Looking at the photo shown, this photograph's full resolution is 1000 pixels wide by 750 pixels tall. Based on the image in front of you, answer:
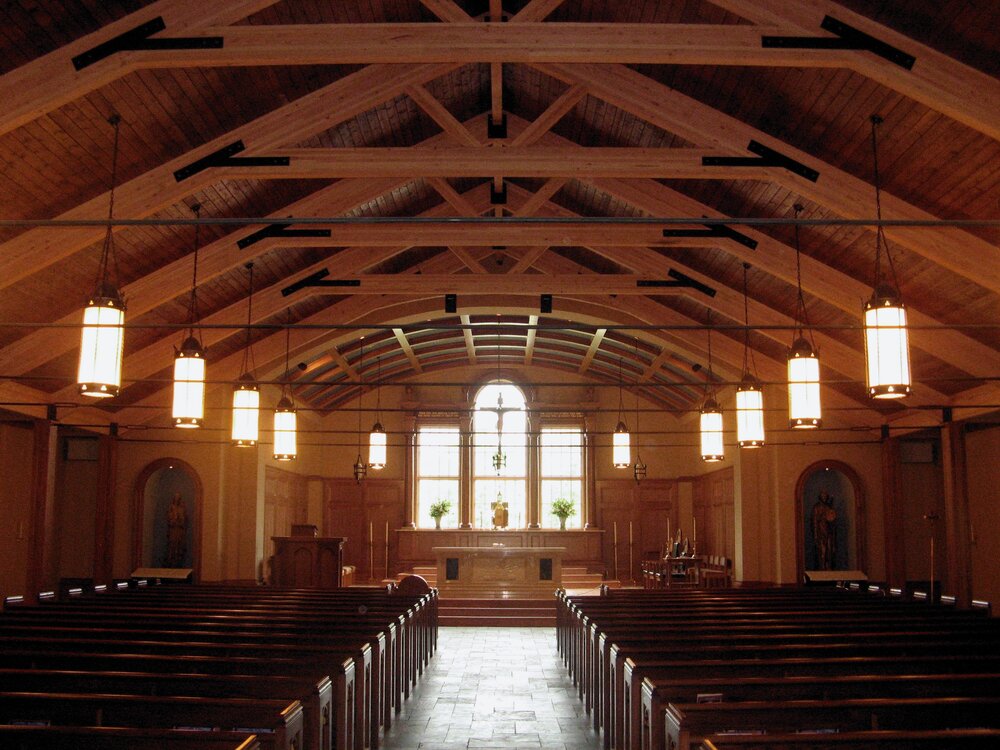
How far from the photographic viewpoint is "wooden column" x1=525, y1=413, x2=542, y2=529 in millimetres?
22766

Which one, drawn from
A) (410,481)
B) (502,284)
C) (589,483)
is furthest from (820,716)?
(410,481)

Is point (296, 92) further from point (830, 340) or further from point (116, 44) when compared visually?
point (830, 340)

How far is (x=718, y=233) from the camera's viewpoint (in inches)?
448

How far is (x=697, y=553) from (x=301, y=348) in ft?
35.0

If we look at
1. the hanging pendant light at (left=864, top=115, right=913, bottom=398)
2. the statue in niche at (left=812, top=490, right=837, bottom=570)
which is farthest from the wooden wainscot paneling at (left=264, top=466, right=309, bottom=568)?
the hanging pendant light at (left=864, top=115, right=913, bottom=398)

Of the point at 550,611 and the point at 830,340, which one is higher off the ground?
the point at 830,340

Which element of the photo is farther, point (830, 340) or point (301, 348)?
point (301, 348)

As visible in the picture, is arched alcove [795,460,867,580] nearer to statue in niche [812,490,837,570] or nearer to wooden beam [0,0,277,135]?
statue in niche [812,490,837,570]

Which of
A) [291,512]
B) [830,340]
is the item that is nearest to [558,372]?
[291,512]

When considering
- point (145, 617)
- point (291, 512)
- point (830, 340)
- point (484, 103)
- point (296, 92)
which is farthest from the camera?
point (291, 512)

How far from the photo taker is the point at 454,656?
12.1m

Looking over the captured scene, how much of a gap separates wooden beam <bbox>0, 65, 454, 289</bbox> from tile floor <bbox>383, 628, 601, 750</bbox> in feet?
A: 17.8

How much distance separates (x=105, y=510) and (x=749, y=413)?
37.0 ft

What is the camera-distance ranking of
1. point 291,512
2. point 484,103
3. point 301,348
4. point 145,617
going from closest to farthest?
point 145,617
point 484,103
point 301,348
point 291,512
